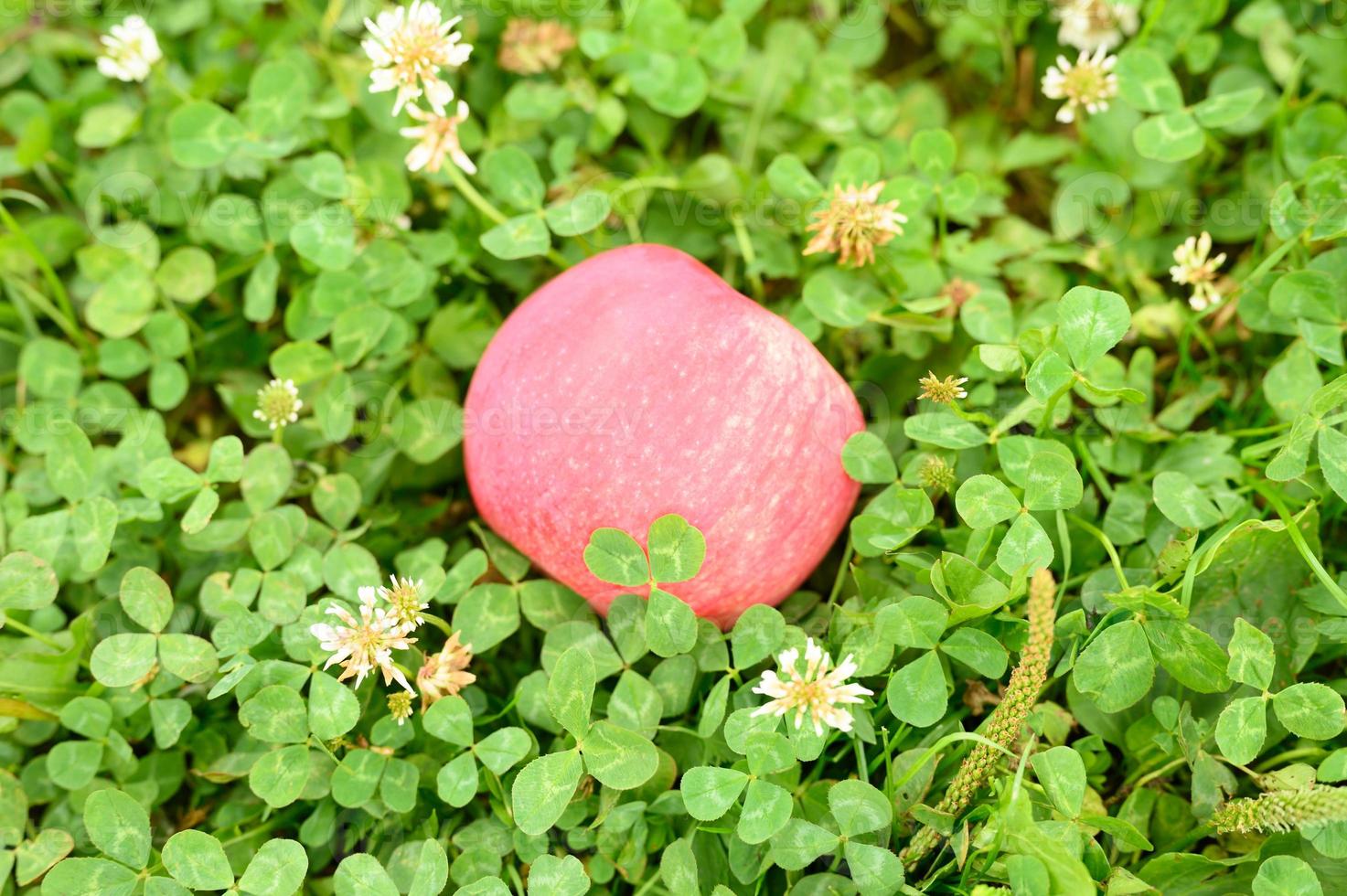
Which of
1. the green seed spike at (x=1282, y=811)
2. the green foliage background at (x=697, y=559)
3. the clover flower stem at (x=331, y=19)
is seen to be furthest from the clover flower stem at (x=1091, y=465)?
the clover flower stem at (x=331, y=19)

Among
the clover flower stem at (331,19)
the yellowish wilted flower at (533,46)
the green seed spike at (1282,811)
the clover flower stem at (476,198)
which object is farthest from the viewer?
the clover flower stem at (331,19)

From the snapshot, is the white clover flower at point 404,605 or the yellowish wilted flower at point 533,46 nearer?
the white clover flower at point 404,605

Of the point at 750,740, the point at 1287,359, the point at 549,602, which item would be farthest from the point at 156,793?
the point at 1287,359

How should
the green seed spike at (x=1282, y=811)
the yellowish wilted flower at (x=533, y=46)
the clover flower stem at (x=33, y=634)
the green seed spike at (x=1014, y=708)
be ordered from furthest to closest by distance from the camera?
the yellowish wilted flower at (x=533, y=46) < the clover flower stem at (x=33, y=634) < the green seed spike at (x=1014, y=708) < the green seed spike at (x=1282, y=811)

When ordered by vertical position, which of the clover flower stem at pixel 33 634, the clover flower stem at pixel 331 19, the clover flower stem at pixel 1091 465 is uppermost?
the clover flower stem at pixel 331 19

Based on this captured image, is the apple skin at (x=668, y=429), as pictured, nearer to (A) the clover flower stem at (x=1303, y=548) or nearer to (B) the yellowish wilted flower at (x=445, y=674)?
(B) the yellowish wilted flower at (x=445, y=674)

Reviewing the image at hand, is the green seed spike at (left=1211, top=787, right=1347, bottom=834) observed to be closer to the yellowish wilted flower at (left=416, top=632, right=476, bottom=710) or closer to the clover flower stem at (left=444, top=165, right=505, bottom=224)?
the yellowish wilted flower at (left=416, top=632, right=476, bottom=710)

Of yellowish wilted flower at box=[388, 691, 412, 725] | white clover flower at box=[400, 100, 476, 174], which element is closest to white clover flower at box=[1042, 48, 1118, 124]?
white clover flower at box=[400, 100, 476, 174]
